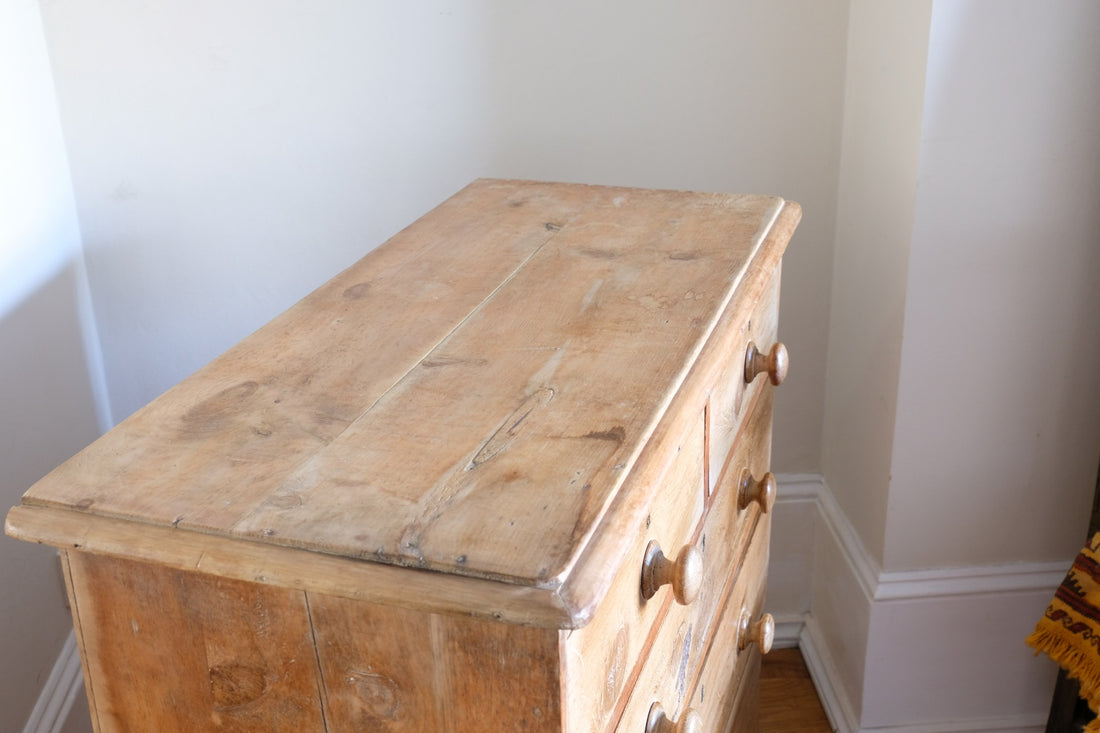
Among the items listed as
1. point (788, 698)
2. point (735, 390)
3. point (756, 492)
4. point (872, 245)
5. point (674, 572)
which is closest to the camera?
point (674, 572)

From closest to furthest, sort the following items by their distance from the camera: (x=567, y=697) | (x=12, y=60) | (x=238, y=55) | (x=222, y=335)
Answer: (x=567, y=697) < (x=12, y=60) < (x=238, y=55) < (x=222, y=335)

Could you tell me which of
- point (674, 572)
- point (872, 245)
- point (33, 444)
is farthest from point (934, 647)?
point (33, 444)

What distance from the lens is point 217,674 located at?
66 cm

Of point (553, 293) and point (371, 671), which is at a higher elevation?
point (553, 293)

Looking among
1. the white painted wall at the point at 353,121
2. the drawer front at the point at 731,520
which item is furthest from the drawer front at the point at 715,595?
the white painted wall at the point at 353,121

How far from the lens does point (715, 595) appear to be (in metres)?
1.04

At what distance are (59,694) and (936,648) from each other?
3.98 feet

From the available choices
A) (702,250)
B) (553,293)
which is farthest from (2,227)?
(702,250)

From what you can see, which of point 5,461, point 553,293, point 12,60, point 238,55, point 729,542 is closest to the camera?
point 553,293

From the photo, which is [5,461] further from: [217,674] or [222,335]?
[217,674]

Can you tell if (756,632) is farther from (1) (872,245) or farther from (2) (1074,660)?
(1) (872,245)

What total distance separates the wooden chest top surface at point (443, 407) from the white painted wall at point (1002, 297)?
36 centimetres

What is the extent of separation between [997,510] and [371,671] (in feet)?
3.67

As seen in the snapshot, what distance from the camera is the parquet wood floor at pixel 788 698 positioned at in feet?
5.38
